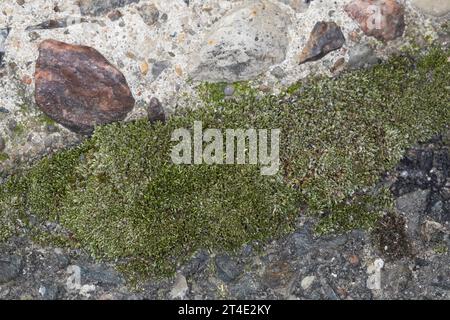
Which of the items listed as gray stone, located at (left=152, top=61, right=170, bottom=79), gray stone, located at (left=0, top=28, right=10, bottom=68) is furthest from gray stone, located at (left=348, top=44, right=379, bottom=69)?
gray stone, located at (left=0, top=28, right=10, bottom=68)

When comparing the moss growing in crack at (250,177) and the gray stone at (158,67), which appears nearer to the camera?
the moss growing in crack at (250,177)

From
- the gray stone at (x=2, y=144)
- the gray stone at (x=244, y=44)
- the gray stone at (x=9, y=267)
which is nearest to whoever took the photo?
the gray stone at (x=244, y=44)

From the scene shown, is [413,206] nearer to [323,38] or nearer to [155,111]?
[323,38]

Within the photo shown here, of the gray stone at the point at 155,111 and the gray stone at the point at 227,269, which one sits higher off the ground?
the gray stone at the point at 155,111

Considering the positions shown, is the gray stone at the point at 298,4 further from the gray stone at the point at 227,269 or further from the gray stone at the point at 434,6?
the gray stone at the point at 227,269

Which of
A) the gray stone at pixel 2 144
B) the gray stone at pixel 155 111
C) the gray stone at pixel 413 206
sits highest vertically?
the gray stone at pixel 155 111

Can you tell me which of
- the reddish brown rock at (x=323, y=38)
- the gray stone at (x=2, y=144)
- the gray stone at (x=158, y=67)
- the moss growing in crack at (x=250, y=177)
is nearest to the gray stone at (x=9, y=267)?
the moss growing in crack at (x=250, y=177)

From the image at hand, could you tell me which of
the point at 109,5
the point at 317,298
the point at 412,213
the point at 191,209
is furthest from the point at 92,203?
the point at 412,213

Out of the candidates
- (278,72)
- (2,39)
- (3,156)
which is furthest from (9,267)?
(278,72)
